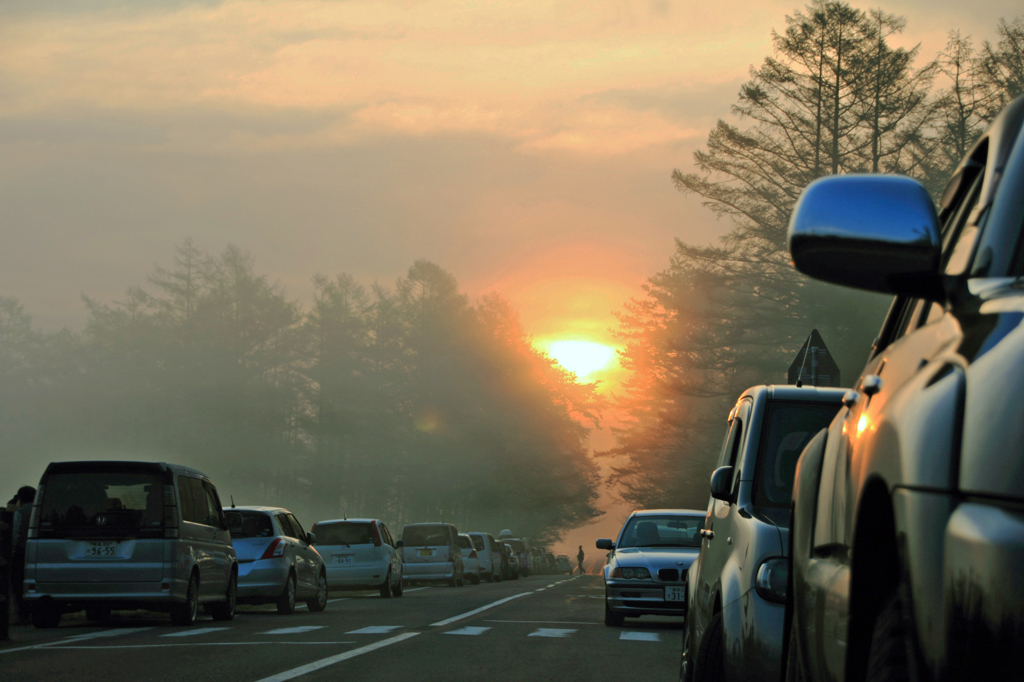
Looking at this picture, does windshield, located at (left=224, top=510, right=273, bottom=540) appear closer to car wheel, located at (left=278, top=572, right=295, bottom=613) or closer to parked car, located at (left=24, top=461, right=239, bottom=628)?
car wheel, located at (left=278, top=572, right=295, bottom=613)

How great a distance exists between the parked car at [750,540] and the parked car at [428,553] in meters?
27.3

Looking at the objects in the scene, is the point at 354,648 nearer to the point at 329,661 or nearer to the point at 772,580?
the point at 329,661

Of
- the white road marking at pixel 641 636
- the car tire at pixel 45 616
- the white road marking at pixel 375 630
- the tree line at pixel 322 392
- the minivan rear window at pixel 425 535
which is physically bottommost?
the white road marking at pixel 641 636

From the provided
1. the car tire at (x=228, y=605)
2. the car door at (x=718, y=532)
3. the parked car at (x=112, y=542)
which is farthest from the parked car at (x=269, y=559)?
the car door at (x=718, y=532)

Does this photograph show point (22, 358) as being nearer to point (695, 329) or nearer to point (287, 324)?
point (287, 324)

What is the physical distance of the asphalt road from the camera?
10203 millimetres

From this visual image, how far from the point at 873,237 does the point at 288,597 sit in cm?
1816

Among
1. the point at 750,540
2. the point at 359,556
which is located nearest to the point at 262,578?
the point at 359,556

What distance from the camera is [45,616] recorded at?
15.9 m

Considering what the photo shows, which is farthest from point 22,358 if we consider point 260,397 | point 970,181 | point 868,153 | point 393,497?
point 970,181

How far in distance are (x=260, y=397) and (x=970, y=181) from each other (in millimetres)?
73352

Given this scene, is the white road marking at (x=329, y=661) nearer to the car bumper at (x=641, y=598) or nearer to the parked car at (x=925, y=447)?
the car bumper at (x=641, y=598)

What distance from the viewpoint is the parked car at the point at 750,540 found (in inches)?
223

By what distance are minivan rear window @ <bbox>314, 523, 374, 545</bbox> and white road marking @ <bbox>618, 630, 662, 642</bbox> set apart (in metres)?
11.5
